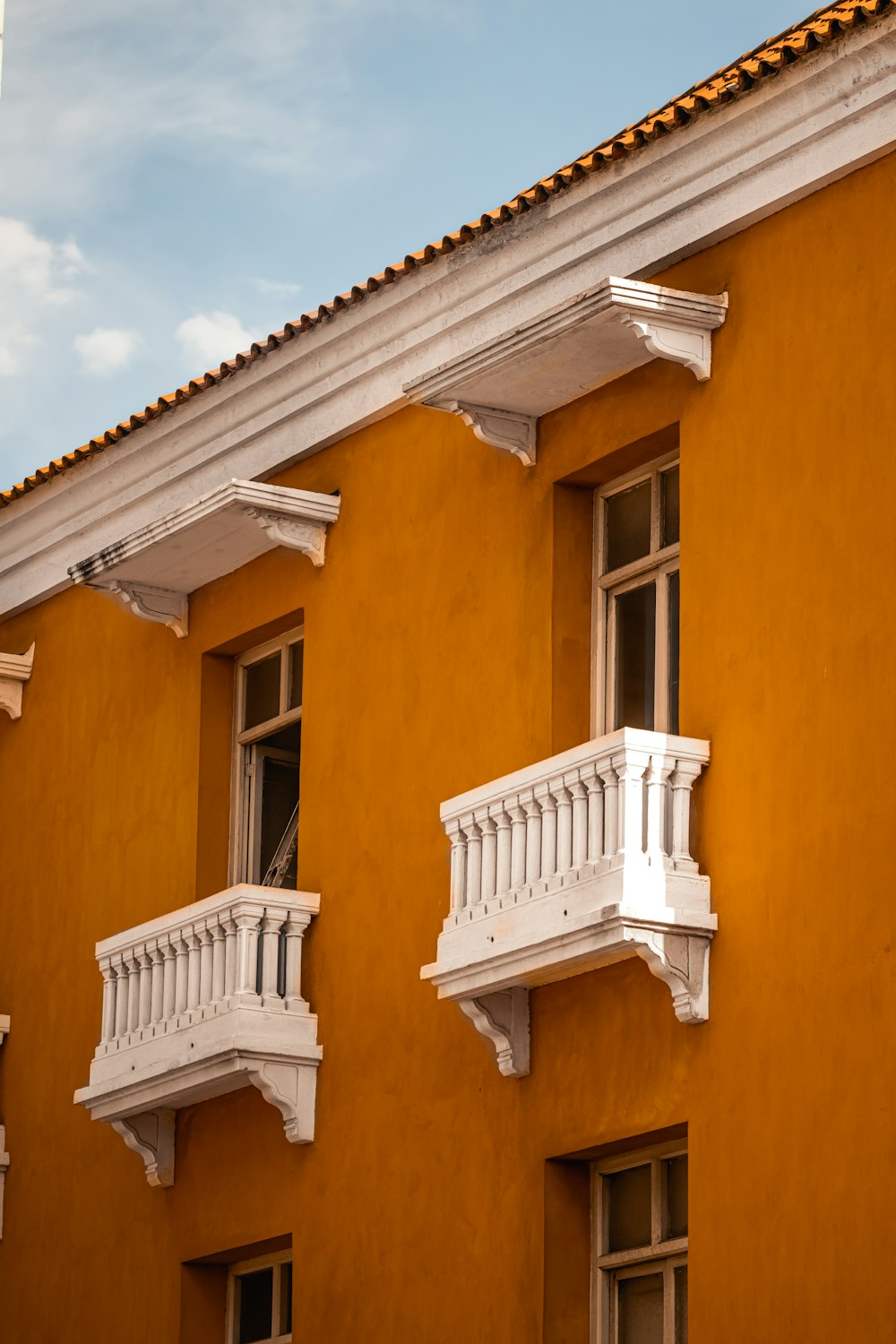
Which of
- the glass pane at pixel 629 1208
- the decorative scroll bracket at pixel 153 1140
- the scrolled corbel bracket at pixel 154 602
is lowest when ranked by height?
the glass pane at pixel 629 1208

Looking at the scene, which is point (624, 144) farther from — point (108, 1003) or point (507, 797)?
point (108, 1003)

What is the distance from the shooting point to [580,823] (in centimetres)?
1218

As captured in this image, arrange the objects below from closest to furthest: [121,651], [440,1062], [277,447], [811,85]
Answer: [811,85] < [440,1062] < [277,447] < [121,651]

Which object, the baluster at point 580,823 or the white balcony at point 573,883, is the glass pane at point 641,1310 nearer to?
the white balcony at point 573,883

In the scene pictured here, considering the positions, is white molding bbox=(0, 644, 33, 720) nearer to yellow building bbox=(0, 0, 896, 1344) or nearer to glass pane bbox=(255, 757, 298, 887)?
yellow building bbox=(0, 0, 896, 1344)

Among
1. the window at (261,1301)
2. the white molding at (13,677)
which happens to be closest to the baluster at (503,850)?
the window at (261,1301)

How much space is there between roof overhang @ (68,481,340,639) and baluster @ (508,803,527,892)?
120 inches

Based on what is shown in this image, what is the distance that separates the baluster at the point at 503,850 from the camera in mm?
12539

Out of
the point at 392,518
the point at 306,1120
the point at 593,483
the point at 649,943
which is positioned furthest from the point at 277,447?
the point at 649,943

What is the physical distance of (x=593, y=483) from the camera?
44.9ft

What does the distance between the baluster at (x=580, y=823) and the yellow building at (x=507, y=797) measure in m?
0.03

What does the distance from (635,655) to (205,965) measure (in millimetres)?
2898

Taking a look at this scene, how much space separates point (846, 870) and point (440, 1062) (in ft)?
9.39

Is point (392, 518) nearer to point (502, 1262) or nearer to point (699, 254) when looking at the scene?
point (699, 254)
